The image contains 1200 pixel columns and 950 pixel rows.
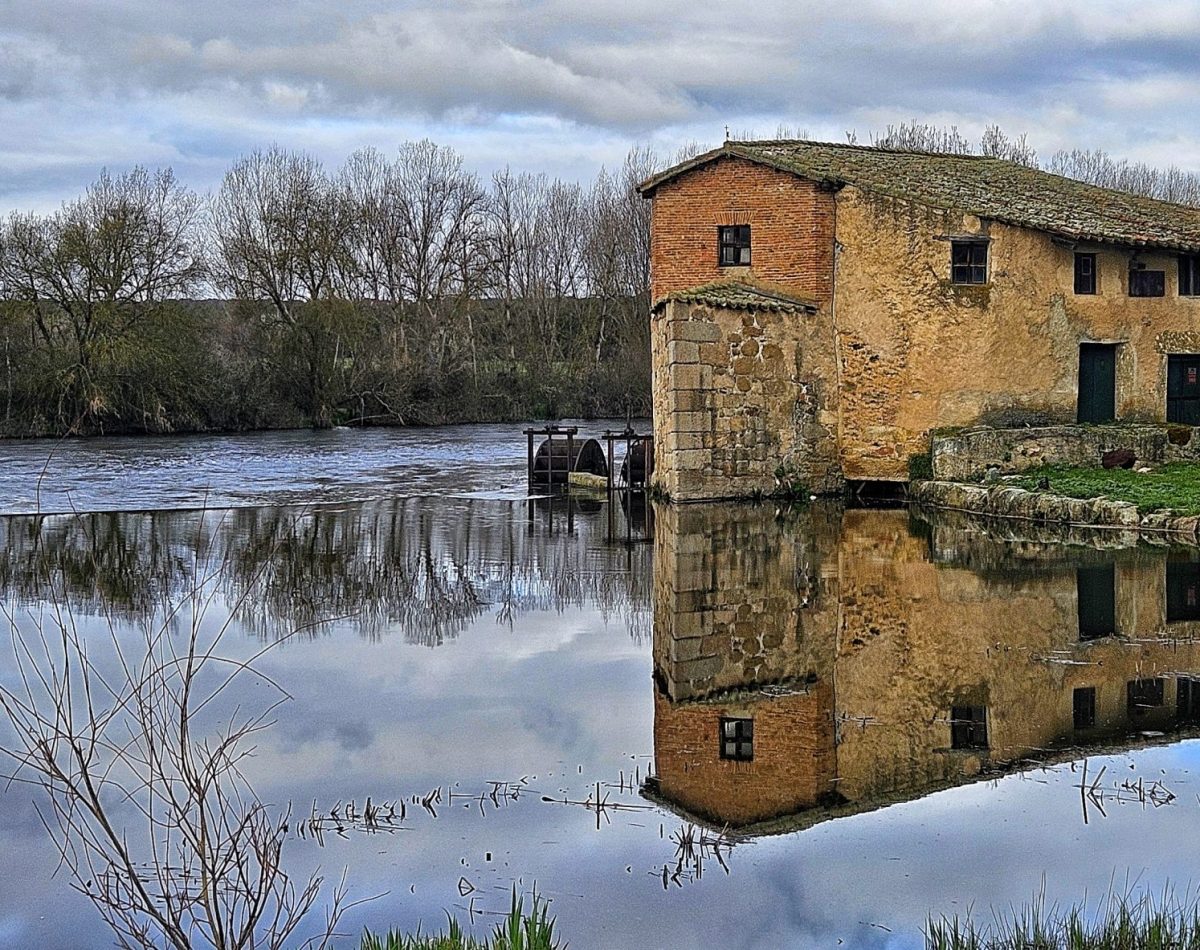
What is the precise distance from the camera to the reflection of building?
7.71 metres

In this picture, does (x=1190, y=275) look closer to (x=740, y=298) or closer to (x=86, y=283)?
(x=740, y=298)

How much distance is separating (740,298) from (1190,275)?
838 cm

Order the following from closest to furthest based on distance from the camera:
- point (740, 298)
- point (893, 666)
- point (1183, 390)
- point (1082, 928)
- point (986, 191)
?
point (1082, 928)
point (893, 666)
point (740, 298)
point (1183, 390)
point (986, 191)

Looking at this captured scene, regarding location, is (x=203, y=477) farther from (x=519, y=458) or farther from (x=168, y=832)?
(x=168, y=832)

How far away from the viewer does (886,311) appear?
23.1 m

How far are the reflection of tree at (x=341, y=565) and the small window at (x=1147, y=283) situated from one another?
10.3 metres

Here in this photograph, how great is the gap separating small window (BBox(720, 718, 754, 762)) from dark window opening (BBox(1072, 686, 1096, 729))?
6.63 feet

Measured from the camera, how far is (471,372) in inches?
2201

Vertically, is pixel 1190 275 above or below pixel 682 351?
above

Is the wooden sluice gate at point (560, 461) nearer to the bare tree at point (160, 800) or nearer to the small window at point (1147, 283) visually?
the small window at point (1147, 283)

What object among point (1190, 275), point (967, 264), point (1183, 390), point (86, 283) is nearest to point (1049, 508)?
point (967, 264)

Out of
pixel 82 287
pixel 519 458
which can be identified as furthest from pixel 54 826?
pixel 82 287

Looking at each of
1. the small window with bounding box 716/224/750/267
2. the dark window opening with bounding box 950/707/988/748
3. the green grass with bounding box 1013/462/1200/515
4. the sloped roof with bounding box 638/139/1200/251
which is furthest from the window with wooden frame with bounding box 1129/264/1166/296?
the dark window opening with bounding box 950/707/988/748

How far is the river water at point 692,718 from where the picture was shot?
6.00m
